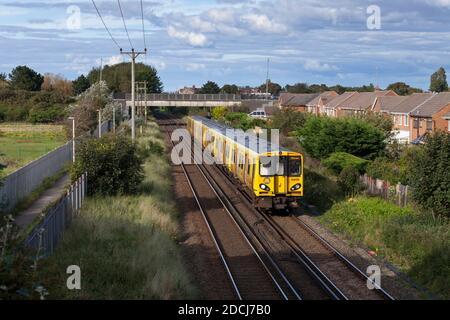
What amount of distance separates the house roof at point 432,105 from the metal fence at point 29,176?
3103 centimetres

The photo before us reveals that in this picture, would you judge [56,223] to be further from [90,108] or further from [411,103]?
[411,103]

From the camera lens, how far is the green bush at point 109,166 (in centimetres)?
2264

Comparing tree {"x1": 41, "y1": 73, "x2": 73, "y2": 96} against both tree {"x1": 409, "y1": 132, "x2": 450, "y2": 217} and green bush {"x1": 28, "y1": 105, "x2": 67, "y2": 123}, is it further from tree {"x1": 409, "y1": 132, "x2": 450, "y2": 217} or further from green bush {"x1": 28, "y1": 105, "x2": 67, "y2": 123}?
tree {"x1": 409, "y1": 132, "x2": 450, "y2": 217}

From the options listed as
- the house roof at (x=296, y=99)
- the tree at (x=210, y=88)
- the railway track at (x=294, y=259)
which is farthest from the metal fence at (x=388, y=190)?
the tree at (x=210, y=88)

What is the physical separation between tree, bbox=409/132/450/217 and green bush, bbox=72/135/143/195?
997cm

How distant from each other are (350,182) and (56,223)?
16883mm

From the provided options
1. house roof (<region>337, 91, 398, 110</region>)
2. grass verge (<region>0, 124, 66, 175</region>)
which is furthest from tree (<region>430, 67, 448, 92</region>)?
grass verge (<region>0, 124, 66, 175</region>)

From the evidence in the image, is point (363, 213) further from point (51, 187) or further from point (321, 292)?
point (51, 187)

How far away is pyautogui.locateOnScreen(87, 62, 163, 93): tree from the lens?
4816 inches

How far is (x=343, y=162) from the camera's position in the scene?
32500 millimetres

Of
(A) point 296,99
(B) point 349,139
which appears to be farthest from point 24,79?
(B) point 349,139

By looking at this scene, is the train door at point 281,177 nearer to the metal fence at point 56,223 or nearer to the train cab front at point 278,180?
the train cab front at point 278,180

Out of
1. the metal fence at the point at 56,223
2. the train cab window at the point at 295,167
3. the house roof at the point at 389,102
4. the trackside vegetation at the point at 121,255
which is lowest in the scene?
the trackside vegetation at the point at 121,255
